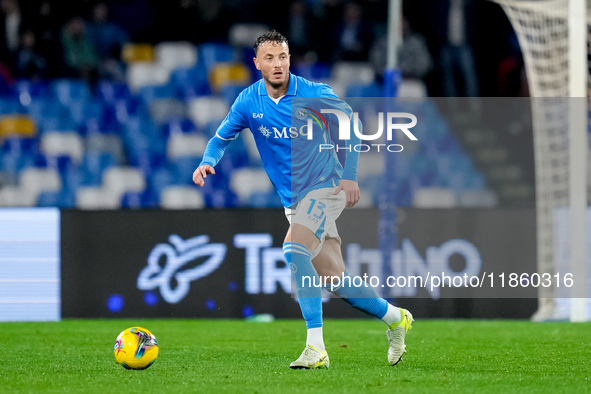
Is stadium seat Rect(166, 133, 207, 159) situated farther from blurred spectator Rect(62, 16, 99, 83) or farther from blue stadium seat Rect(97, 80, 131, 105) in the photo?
blurred spectator Rect(62, 16, 99, 83)

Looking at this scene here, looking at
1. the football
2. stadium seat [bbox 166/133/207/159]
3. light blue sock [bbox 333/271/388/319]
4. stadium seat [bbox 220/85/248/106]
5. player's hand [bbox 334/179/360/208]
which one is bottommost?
the football

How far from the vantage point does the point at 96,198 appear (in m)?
11.4

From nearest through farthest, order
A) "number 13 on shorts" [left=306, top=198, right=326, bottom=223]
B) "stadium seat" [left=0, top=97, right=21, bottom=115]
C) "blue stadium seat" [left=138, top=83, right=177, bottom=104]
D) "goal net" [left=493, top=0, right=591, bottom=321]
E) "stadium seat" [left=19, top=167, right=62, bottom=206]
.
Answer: "number 13 on shorts" [left=306, top=198, right=326, bottom=223] < "goal net" [left=493, top=0, right=591, bottom=321] < "stadium seat" [left=19, top=167, right=62, bottom=206] < "stadium seat" [left=0, top=97, right=21, bottom=115] < "blue stadium seat" [left=138, top=83, right=177, bottom=104]

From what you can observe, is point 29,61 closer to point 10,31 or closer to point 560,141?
point 10,31

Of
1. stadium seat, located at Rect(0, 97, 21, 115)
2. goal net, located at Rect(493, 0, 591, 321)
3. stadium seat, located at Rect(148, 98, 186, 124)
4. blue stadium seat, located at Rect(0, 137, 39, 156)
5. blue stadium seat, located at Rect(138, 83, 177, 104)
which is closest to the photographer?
goal net, located at Rect(493, 0, 591, 321)

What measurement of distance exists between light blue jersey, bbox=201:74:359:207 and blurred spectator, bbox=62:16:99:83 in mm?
7897

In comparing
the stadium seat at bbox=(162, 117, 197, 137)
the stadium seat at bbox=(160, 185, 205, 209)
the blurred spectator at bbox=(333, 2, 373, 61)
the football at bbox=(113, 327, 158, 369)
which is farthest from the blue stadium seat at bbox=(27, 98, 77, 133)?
the football at bbox=(113, 327, 158, 369)

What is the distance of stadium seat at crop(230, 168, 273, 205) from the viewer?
11430 millimetres

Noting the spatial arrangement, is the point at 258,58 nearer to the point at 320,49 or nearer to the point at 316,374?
the point at 316,374

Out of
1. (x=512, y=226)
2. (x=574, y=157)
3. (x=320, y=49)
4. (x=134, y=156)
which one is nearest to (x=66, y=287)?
(x=134, y=156)

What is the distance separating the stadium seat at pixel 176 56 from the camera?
13.1m

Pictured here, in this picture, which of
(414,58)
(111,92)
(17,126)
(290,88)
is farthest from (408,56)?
(290,88)

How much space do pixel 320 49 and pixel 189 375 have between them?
29.5ft

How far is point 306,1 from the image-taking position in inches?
534
